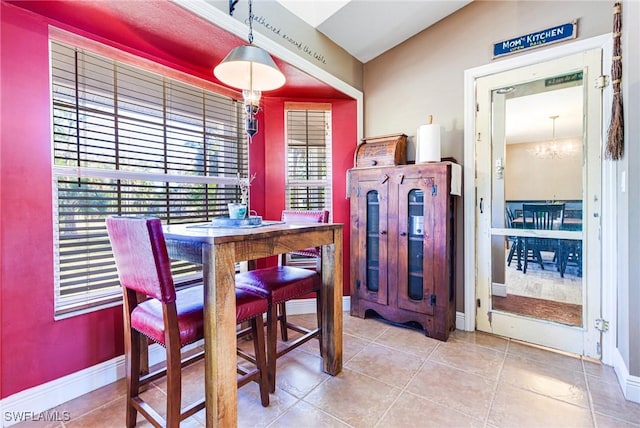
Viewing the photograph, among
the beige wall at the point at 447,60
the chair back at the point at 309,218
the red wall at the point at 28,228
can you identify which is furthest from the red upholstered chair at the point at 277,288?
the beige wall at the point at 447,60

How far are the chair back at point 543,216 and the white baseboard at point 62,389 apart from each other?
1067 millimetres

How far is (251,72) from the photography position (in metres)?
1.72

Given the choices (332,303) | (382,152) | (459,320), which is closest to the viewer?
(332,303)

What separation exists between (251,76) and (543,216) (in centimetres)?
236

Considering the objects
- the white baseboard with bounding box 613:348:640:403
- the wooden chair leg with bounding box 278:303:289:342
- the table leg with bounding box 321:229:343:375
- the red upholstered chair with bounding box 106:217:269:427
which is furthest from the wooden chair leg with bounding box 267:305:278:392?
the white baseboard with bounding box 613:348:640:403

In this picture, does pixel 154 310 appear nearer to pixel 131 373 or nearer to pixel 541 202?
pixel 131 373

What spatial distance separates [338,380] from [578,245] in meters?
1.98

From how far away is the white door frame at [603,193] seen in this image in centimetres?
201

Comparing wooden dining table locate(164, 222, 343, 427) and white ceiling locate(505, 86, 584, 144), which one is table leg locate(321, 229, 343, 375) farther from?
white ceiling locate(505, 86, 584, 144)

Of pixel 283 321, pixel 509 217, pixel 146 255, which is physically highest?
pixel 509 217

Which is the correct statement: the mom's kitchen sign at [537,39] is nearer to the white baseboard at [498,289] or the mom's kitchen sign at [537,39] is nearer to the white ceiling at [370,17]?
the white ceiling at [370,17]

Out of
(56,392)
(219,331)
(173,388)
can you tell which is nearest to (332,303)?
(219,331)

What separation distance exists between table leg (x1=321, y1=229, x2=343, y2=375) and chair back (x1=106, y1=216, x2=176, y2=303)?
94cm

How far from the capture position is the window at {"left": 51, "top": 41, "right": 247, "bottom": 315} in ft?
5.75
